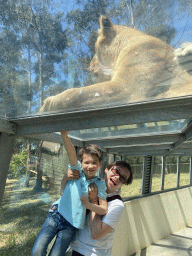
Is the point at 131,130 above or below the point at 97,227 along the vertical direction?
above

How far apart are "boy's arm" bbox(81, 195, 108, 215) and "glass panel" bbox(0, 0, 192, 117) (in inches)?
45.8

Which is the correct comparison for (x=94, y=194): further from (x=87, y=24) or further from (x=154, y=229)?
(x=154, y=229)

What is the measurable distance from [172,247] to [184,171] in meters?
5.93

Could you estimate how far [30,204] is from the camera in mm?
4527

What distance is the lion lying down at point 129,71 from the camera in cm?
189

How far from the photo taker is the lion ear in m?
1.86

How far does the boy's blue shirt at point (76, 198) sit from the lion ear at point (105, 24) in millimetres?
1122

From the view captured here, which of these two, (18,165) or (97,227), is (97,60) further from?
(18,165)

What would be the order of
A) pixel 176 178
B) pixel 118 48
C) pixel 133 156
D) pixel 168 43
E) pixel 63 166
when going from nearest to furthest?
pixel 168 43
pixel 118 48
pixel 63 166
pixel 133 156
pixel 176 178

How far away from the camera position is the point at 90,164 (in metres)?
1.64

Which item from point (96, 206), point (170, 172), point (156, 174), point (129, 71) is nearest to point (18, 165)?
point (129, 71)

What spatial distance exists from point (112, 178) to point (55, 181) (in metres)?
3.59

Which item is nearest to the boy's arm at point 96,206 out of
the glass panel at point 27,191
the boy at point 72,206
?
the boy at point 72,206

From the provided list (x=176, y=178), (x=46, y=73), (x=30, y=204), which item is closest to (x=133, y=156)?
(x=176, y=178)
